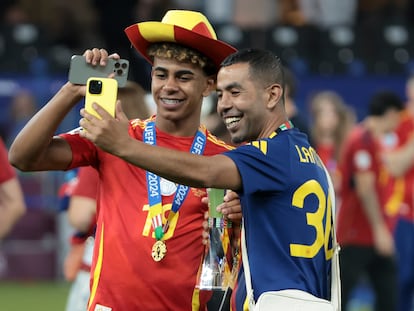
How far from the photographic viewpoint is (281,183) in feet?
17.1

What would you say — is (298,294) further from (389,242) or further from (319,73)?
(319,73)

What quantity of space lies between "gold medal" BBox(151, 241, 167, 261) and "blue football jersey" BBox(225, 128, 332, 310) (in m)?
0.62

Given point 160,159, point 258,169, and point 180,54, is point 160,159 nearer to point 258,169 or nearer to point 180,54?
point 258,169

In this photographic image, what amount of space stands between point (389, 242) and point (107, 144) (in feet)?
22.2

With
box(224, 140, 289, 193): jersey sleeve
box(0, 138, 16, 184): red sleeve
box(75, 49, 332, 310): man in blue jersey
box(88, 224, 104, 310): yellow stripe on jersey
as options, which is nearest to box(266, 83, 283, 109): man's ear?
box(75, 49, 332, 310): man in blue jersey

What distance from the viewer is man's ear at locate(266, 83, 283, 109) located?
17.9 feet

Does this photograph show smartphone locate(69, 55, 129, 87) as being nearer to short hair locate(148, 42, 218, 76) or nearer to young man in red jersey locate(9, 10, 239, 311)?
young man in red jersey locate(9, 10, 239, 311)

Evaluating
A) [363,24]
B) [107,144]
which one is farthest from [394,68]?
[107,144]

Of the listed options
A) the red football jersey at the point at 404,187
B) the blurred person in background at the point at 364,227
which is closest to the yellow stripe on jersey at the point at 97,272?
the blurred person in background at the point at 364,227

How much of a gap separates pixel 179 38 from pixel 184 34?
0.04 m

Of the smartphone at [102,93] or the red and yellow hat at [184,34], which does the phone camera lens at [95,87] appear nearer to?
the smartphone at [102,93]

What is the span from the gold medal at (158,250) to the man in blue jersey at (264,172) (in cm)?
54

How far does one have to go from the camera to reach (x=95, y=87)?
198 inches

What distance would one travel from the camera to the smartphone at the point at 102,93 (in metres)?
4.98
